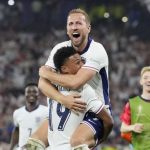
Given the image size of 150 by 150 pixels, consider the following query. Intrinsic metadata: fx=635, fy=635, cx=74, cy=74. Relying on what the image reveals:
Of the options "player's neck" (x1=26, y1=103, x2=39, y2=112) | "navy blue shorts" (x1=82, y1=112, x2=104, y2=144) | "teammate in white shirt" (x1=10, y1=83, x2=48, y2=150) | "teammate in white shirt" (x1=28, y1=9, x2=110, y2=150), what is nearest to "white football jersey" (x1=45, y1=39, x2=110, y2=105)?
"teammate in white shirt" (x1=28, y1=9, x2=110, y2=150)

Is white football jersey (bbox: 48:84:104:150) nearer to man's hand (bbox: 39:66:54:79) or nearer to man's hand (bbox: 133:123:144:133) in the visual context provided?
man's hand (bbox: 39:66:54:79)

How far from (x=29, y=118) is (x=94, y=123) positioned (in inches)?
167

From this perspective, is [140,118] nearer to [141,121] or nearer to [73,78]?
[141,121]

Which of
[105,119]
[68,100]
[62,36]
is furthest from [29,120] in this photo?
[62,36]

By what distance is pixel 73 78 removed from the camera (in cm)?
525

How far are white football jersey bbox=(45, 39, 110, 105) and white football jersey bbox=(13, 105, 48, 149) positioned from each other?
11.6ft

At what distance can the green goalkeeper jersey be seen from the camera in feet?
21.1

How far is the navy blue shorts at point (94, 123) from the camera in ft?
17.2

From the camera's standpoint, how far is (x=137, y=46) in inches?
712

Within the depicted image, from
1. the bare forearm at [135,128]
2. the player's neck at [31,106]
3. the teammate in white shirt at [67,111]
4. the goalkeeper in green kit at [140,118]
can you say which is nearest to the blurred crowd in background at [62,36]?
the player's neck at [31,106]

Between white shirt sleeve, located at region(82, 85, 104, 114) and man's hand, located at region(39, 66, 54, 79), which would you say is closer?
white shirt sleeve, located at region(82, 85, 104, 114)

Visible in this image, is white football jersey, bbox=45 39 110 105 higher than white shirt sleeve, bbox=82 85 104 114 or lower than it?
higher

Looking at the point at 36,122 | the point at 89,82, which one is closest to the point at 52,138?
the point at 89,82

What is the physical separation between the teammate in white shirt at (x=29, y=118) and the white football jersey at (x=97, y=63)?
351 centimetres
